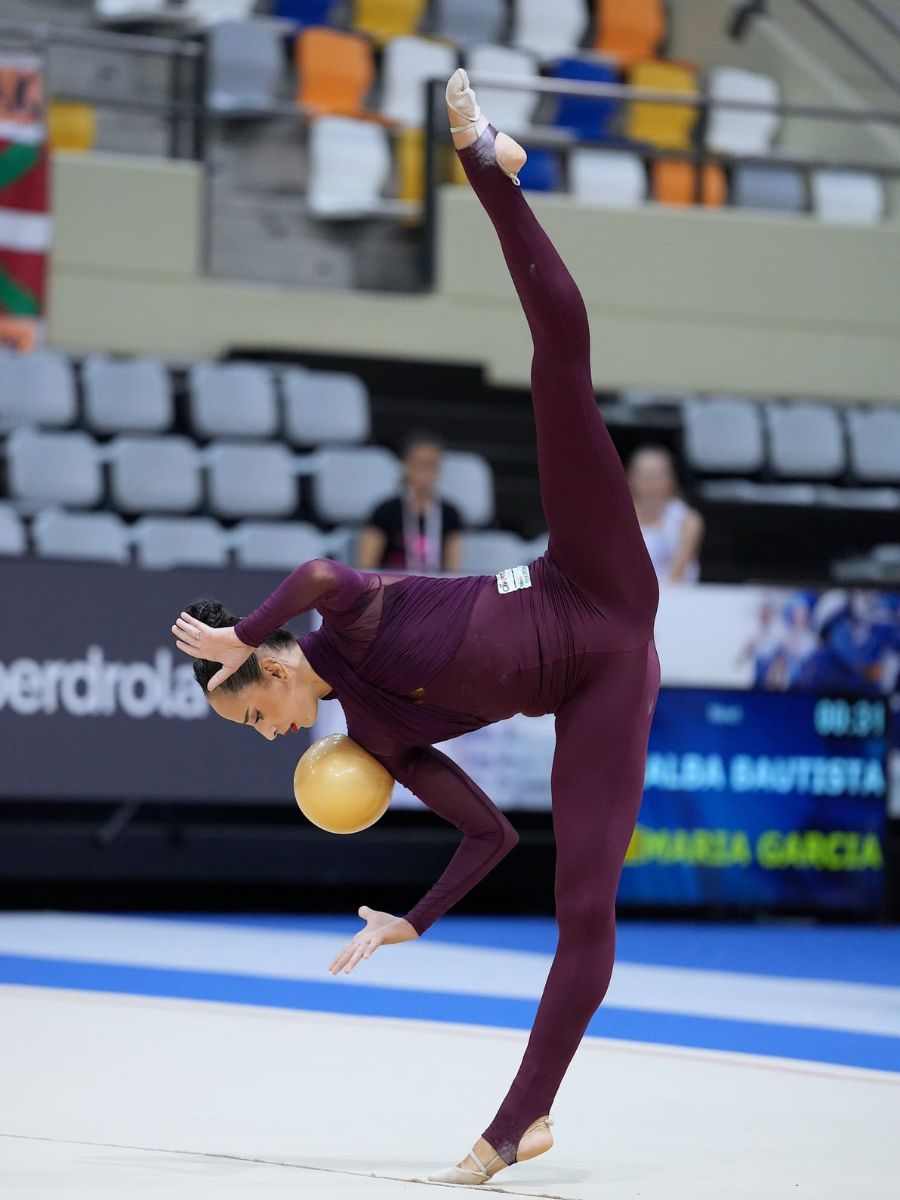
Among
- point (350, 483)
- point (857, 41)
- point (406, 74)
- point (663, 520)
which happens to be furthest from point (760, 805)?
point (857, 41)

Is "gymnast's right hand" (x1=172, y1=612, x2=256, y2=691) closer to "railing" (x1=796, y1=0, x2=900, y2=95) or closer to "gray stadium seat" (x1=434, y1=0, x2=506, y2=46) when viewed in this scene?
"gray stadium seat" (x1=434, y1=0, x2=506, y2=46)

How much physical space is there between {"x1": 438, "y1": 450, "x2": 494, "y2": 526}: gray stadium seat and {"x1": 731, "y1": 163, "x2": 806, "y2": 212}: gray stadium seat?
3330mm

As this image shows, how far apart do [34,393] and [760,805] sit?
4.24 m

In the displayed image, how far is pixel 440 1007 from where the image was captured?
19.1 ft

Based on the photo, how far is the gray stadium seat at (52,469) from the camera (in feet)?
30.3

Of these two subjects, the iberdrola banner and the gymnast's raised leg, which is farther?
the iberdrola banner

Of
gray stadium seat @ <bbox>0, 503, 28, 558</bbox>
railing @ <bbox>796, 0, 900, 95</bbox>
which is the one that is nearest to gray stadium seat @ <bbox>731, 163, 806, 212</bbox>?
railing @ <bbox>796, 0, 900, 95</bbox>

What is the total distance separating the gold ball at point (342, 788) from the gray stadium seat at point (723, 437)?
7384mm

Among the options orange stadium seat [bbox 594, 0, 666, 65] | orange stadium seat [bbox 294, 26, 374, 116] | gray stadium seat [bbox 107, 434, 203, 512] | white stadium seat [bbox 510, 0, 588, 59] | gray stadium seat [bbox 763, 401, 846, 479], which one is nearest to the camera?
gray stadium seat [bbox 107, 434, 203, 512]

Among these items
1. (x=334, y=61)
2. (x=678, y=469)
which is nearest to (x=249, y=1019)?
(x=678, y=469)

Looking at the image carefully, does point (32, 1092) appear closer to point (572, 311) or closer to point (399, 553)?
point (572, 311)

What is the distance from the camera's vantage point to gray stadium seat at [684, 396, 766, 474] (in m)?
11.1

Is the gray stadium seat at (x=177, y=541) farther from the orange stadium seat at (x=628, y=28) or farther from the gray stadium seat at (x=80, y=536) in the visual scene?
the orange stadium seat at (x=628, y=28)

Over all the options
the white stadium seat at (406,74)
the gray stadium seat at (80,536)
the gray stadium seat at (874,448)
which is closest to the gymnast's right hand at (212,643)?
the gray stadium seat at (80,536)
